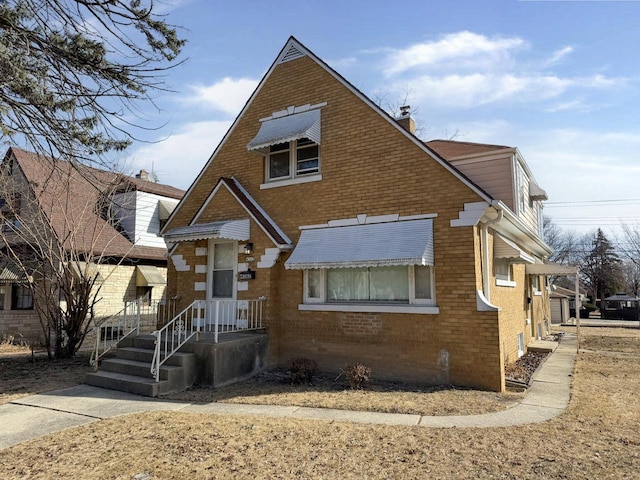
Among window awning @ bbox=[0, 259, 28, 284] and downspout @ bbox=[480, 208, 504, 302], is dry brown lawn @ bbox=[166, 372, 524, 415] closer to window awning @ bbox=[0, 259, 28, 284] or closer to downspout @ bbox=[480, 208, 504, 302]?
downspout @ bbox=[480, 208, 504, 302]

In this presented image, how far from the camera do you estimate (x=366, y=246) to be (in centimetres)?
953

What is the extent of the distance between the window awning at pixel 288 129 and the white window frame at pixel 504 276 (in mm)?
5598

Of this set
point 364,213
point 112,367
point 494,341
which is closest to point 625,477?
point 494,341

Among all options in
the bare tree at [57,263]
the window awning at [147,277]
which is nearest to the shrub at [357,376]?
the bare tree at [57,263]

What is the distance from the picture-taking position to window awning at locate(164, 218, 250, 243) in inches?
414

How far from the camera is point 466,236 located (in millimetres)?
8805

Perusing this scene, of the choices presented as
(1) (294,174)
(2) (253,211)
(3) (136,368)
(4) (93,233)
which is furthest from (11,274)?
(1) (294,174)

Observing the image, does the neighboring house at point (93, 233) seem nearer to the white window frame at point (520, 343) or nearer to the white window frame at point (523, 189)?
the white window frame at point (520, 343)

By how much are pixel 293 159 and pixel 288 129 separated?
0.82 metres


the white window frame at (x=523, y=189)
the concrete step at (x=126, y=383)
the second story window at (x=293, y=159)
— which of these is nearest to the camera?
the concrete step at (x=126, y=383)

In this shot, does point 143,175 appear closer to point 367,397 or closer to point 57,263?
point 57,263

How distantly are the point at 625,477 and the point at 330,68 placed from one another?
10.1 meters

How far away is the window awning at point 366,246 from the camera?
350 inches

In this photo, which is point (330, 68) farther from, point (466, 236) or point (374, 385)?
point (374, 385)
